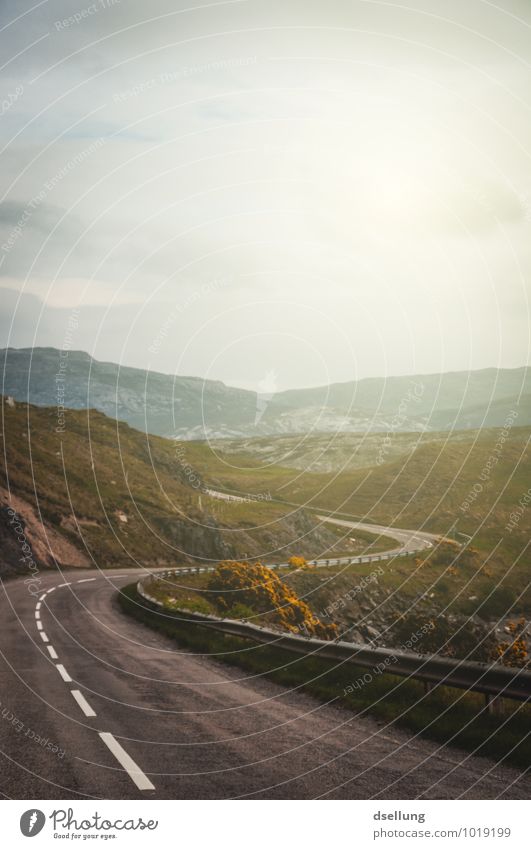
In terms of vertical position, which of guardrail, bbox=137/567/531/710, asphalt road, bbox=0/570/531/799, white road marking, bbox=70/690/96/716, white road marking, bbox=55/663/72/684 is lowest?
white road marking, bbox=55/663/72/684

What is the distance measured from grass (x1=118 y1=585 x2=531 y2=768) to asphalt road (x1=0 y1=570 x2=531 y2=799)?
390 mm

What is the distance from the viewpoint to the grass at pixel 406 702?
9836 millimetres

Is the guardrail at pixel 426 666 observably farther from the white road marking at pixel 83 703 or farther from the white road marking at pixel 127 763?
the white road marking at pixel 83 703

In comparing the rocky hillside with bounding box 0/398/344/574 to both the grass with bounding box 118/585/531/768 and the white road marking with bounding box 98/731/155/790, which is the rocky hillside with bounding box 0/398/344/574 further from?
the white road marking with bounding box 98/731/155/790

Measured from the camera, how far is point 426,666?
40.7ft

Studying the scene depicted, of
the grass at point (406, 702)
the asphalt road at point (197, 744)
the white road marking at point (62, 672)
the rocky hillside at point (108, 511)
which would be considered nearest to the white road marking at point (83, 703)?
the asphalt road at point (197, 744)

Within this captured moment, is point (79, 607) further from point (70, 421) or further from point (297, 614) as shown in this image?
point (70, 421)

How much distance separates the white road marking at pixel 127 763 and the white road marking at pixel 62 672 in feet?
16.1

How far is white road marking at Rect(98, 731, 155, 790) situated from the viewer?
324 inches

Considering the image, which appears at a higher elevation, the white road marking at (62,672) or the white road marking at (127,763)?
the white road marking at (127,763)

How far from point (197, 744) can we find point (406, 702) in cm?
451

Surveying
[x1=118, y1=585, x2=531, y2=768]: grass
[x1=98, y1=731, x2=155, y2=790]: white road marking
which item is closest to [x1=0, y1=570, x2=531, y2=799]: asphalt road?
[x1=98, y1=731, x2=155, y2=790]: white road marking
